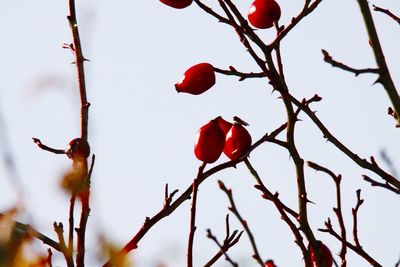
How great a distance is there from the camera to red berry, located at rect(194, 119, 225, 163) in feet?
9.56

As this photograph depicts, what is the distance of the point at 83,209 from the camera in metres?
2.40

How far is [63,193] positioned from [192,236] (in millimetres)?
1025

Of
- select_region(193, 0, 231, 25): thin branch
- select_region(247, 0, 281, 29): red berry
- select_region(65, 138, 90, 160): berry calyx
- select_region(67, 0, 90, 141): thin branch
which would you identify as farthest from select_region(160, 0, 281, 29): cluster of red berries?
select_region(65, 138, 90, 160): berry calyx

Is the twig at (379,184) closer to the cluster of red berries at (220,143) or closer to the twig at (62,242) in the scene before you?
the cluster of red berries at (220,143)

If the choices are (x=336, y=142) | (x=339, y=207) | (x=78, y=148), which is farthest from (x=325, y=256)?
(x=78, y=148)

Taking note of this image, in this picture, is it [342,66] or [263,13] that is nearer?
[342,66]

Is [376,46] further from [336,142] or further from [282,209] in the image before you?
[282,209]

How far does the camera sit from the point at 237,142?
2.90 m

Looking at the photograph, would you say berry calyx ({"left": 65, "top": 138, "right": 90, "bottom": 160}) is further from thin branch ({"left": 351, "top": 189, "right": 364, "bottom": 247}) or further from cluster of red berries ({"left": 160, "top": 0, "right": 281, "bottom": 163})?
thin branch ({"left": 351, "top": 189, "right": 364, "bottom": 247})

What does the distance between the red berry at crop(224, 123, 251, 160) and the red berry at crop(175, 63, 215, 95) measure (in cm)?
25

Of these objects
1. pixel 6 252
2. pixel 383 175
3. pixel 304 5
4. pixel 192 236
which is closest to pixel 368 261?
pixel 383 175

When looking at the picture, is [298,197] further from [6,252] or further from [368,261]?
[6,252]

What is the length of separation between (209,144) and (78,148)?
68 cm

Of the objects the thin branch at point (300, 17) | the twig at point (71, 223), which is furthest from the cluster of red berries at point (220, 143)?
the twig at point (71, 223)
